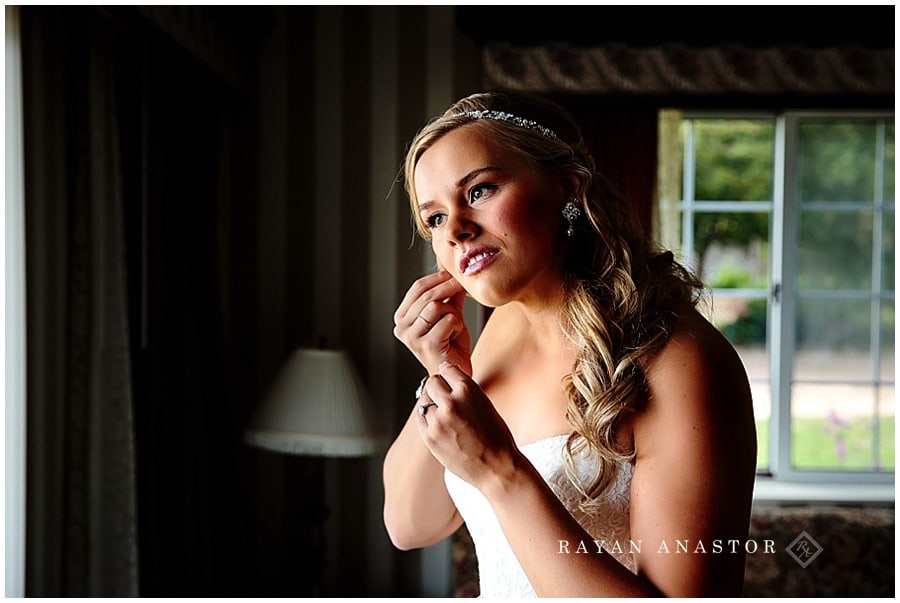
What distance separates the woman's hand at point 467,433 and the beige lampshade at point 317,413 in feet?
6.42

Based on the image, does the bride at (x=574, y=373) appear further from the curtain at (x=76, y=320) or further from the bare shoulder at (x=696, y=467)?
the curtain at (x=76, y=320)

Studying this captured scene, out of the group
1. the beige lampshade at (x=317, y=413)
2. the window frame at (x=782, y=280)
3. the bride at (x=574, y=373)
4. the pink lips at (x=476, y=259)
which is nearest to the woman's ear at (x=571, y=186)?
the bride at (x=574, y=373)

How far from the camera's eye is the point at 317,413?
2771mm

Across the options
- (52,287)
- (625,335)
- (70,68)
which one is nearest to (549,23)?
(70,68)

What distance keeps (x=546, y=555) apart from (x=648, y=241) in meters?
0.37

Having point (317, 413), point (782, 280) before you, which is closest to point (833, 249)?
point (782, 280)

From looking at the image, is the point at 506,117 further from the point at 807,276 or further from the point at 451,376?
the point at 807,276

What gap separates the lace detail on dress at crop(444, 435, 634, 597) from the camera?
0.96 metres

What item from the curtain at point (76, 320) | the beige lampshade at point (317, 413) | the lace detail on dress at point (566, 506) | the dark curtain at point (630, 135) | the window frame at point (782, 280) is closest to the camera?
the lace detail on dress at point (566, 506)

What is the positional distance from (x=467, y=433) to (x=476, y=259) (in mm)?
158

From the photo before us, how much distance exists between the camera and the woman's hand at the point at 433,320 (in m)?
0.89

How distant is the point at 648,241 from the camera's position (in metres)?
1.00

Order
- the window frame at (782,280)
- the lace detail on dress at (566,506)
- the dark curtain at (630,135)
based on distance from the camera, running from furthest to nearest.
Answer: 1. the window frame at (782,280)
2. the dark curtain at (630,135)
3. the lace detail on dress at (566,506)

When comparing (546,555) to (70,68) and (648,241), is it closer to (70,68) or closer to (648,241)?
(648,241)
